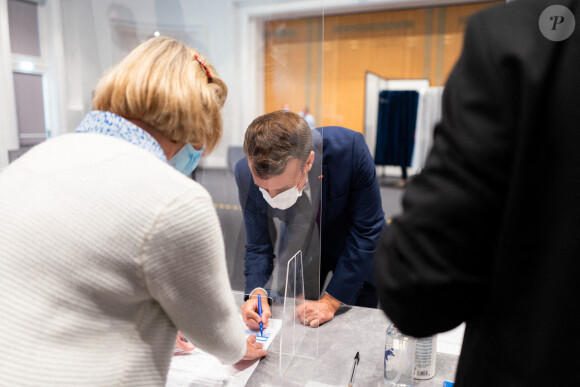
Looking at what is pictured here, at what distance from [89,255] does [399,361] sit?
2.38ft

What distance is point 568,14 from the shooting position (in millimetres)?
379

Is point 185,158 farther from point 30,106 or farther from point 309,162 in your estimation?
point 30,106

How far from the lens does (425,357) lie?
0.99m

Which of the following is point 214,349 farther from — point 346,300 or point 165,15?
point 165,15

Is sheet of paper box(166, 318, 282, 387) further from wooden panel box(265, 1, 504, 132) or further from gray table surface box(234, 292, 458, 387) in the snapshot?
wooden panel box(265, 1, 504, 132)

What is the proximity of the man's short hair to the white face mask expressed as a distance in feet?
0.21

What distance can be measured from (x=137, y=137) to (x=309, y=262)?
2.32 ft

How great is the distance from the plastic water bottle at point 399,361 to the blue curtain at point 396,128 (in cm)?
611

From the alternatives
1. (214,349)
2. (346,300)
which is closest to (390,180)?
(346,300)

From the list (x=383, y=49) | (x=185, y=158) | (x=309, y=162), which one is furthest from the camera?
(x=383, y=49)

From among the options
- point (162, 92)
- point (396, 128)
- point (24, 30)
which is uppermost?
point (24, 30)

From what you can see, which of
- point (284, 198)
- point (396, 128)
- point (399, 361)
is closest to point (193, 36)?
point (284, 198)

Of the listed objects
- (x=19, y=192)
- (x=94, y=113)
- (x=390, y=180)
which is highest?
(x=94, y=113)

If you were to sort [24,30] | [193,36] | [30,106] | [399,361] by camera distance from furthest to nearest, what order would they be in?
[30,106] < [24,30] < [193,36] < [399,361]
